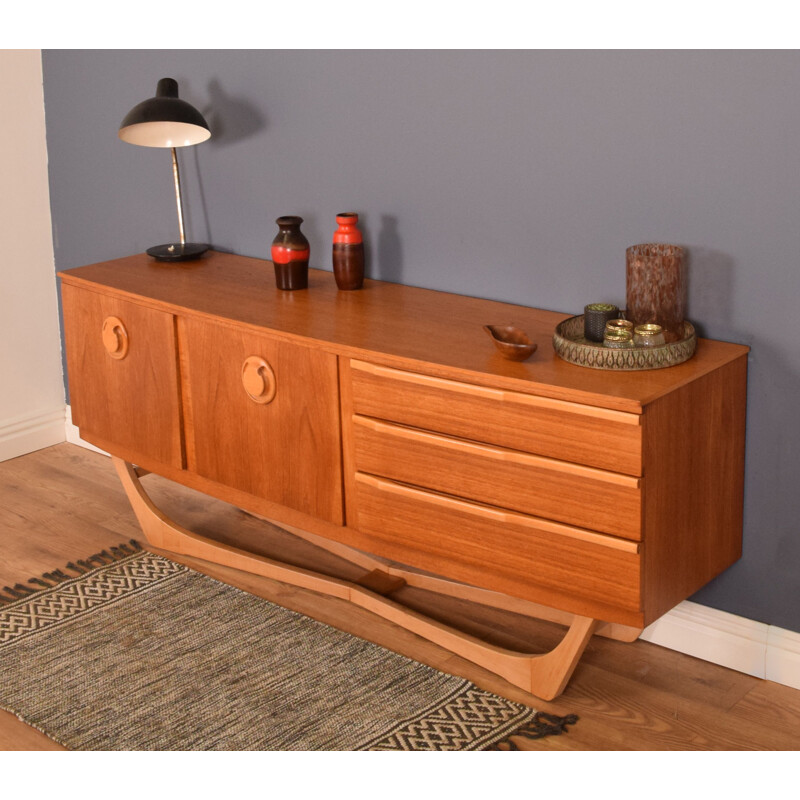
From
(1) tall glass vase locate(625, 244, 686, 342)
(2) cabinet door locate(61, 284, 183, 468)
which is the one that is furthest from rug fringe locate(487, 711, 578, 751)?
(2) cabinet door locate(61, 284, 183, 468)

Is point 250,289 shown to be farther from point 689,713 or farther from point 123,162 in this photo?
point 689,713

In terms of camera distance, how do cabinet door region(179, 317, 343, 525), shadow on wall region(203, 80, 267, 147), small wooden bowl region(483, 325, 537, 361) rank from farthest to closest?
1. shadow on wall region(203, 80, 267, 147)
2. cabinet door region(179, 317, 343, 525)
3. small wooden bowl region(483, 325, 537, 361)

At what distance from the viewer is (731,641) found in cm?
236

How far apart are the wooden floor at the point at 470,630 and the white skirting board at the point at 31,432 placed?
0.14 m

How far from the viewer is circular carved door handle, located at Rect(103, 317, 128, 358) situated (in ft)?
9.10

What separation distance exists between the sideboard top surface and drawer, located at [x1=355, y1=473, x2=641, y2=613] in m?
0.27

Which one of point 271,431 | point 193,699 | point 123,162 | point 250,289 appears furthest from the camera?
point 123,162

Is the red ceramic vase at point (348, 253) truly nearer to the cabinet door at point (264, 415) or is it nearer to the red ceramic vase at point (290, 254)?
the red ceramic vase at point (290, 254)

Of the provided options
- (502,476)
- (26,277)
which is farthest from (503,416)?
(26,277)

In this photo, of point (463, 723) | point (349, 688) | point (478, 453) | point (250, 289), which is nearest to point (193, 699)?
point (349, 688)

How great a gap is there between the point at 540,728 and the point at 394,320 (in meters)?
0.91

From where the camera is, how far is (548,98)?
2.33 meters

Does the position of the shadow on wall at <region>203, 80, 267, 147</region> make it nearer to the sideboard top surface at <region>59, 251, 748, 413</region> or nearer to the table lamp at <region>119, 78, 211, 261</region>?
the table lamp at <region>119, 78, 211, 261</region>

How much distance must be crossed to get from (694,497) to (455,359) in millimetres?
531
